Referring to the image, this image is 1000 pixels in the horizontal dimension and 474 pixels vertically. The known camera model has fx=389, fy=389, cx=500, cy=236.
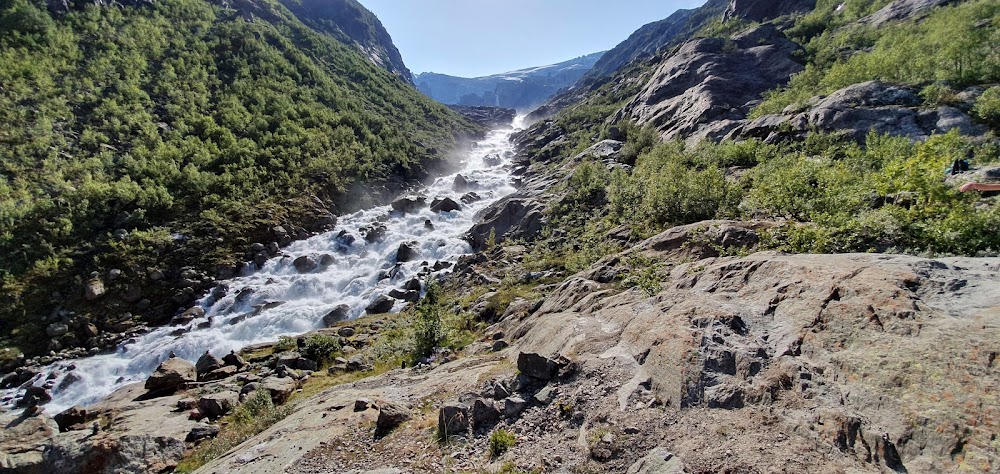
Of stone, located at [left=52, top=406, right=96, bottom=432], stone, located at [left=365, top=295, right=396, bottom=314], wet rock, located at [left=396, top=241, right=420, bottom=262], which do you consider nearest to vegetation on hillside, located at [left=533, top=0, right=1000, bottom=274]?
stone, located at [left=365, top=295, right=396, bottom=314]

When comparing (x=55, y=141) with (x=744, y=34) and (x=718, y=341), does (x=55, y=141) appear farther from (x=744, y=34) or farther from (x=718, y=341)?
(x=744, y=34)

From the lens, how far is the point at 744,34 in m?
60.1

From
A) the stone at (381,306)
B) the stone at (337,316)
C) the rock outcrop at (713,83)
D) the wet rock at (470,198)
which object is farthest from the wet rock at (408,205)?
the rock outcrop at (713,83)

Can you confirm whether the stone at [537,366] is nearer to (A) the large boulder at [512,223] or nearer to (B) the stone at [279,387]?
(B) the stone at [279,387]

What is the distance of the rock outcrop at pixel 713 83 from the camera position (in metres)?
39.0

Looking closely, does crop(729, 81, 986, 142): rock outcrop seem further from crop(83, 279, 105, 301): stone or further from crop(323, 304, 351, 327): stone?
crop(83, 279, 105, 301): stone

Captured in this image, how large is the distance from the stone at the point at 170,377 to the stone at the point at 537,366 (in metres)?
18.0

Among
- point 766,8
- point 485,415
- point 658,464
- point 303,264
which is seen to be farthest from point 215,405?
point 766,8

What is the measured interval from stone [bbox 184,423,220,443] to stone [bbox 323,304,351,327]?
45.5 feet

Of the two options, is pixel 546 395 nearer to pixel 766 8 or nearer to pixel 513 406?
pixel 513 406

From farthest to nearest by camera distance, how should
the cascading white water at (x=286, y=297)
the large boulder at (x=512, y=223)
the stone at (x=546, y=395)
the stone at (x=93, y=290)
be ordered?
1. the large boulder at (x=512, y=223)
2. the stone at (x=93, y=290)
3. the cascading white water at (x=286, y=297)
4. the stone at (x=546, y=395)

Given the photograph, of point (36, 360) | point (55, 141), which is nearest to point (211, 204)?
point (55, 141)

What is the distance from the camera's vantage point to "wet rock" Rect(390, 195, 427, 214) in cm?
4631

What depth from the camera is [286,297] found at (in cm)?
3061
